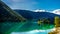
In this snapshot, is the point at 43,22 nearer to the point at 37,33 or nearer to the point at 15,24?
the point at 37,33

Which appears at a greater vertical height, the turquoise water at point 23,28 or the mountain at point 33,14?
the mountain at point 33,14

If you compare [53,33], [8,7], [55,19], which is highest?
[8,7]

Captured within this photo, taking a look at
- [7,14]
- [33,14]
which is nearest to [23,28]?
[33,14]

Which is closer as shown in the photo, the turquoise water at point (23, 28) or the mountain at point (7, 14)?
the turquoise water at point (23, 28)

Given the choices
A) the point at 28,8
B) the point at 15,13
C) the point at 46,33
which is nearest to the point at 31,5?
the point at 28,8

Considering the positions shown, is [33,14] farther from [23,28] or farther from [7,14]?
[7,14]
